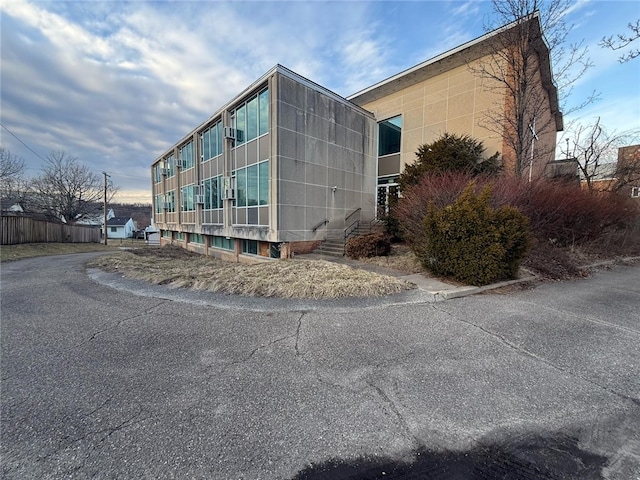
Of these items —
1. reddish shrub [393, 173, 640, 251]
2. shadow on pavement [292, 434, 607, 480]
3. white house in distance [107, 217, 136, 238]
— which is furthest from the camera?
white house in distance [107, 217, 136, 238]

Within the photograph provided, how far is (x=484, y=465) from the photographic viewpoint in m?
1.86

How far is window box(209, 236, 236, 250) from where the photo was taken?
50.5ft

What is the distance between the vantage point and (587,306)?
5320 mm

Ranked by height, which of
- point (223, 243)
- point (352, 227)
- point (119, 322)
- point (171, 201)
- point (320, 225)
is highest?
point (171, 201)

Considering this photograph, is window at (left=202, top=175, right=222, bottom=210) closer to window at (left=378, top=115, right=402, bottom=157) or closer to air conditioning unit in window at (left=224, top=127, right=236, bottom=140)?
air conditioning unit in window at (left=224, top=127, right=236, bottom=140)

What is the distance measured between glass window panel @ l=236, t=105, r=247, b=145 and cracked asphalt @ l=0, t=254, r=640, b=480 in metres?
10.5

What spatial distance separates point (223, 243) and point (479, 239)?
14.0 metres

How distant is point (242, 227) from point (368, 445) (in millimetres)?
12201

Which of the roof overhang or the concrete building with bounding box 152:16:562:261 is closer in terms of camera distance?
the roof overhang

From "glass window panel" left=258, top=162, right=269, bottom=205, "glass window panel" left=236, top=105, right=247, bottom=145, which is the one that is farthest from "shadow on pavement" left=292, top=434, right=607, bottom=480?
"glass window panel" left=236, top=105, right=247, bottom=145

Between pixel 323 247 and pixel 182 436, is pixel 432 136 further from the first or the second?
pixel 182 436

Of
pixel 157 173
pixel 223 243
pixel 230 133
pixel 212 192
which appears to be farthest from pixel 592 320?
pixel 157 173

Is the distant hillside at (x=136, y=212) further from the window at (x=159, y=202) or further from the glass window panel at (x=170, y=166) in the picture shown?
the glass window panel at (x=170, y=166)

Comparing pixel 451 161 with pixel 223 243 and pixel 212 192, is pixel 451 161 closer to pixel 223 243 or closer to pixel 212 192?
pixel 212 192
